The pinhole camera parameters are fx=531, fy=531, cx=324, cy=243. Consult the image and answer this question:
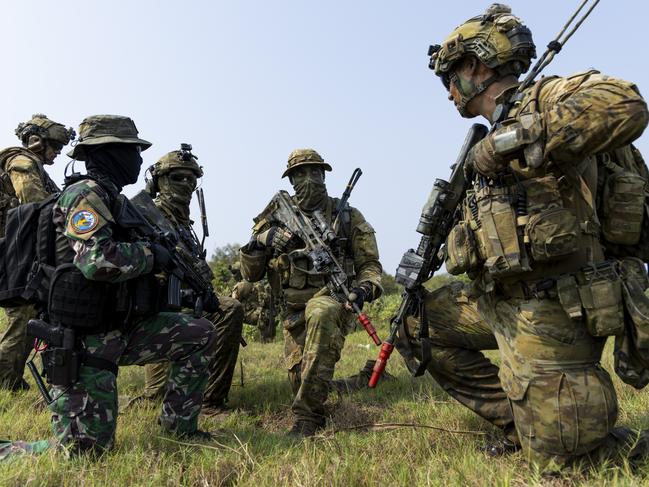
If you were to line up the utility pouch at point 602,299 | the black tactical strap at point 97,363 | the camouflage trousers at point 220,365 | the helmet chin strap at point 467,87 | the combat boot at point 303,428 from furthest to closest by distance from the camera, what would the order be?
the camouflage trousers at point 220,365, the combat boot at point 303,428, the black tactical strap at point 97,363, the helmet chin strap at point 467,87, the utility pouch at point 602,299

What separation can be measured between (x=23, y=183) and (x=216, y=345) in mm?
2972

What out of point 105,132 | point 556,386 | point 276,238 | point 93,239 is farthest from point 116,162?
point 556,386

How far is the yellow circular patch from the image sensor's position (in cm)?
337

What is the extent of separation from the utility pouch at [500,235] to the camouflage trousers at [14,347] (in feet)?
15.5

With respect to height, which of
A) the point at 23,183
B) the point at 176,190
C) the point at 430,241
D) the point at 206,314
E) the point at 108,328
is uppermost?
the point at 23,183

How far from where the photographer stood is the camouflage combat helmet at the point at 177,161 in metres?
5.65

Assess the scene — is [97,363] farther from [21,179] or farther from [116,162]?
[21,179]

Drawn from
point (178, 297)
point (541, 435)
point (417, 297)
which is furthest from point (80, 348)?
point (541, 435)

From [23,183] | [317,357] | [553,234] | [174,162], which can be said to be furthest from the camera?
[23,183]

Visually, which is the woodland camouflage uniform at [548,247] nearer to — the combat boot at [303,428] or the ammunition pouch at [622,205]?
the ammunition pouch at [622,205]

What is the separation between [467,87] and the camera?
10.8 feet

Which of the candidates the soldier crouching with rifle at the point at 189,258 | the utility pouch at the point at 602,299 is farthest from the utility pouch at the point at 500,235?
the soldier crouching with rifle at the point at 189,258

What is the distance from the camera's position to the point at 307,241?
537 centimetres

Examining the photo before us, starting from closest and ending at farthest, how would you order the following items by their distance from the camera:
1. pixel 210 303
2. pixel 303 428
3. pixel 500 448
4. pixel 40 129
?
pixel 500 448 < pixel 303 428 < pixel 210 303 < pixel 40 129
